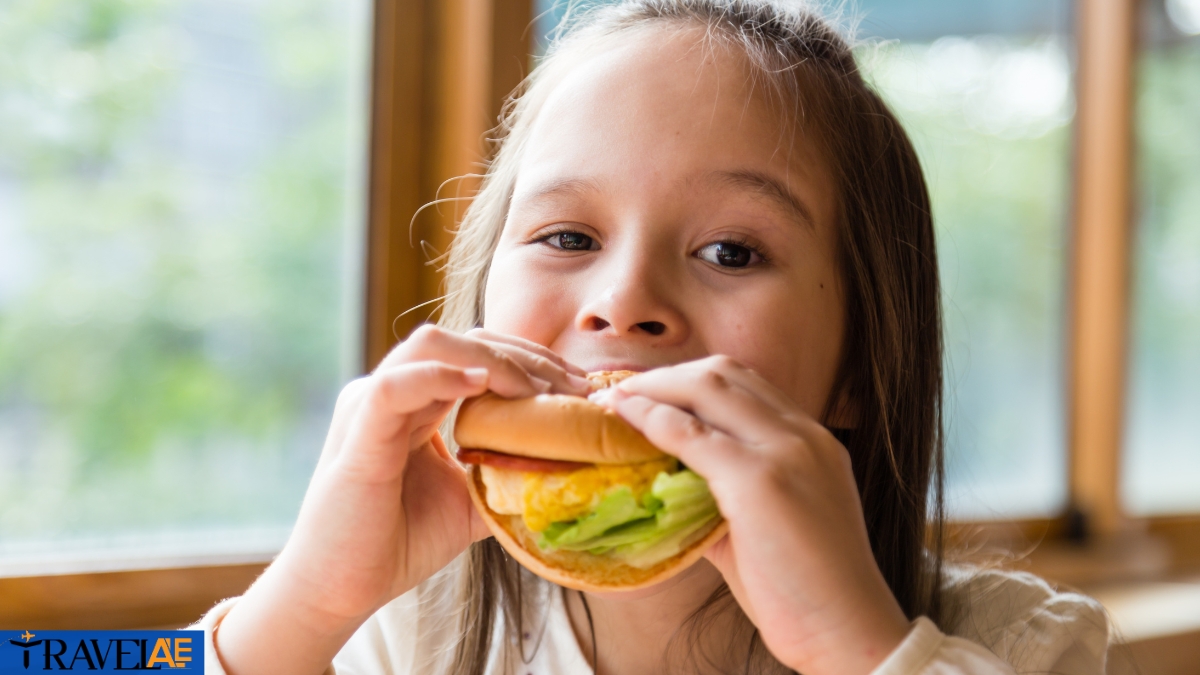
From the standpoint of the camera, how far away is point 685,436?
3.14 ft

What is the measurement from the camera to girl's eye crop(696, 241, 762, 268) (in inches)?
50.1

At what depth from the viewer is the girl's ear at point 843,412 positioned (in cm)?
147

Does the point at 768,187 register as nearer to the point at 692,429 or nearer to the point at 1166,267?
the point at 692,429

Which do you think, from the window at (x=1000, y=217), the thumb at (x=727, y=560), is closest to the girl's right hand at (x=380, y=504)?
the thumb at (x=727, y=560)

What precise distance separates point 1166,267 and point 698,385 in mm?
3337

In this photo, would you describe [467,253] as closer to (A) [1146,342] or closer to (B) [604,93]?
(B) [604,93]

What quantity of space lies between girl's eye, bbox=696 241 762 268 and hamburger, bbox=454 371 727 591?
366 millimetres

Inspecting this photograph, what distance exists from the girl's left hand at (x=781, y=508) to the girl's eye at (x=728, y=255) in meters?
0.30

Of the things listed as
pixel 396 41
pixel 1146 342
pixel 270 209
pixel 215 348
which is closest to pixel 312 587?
pixel 215 348

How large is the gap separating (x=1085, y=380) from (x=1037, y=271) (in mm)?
478

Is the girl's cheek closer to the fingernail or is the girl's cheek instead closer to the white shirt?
the fingernail

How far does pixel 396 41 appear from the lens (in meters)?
2.07

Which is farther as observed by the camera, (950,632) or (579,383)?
(950,632)

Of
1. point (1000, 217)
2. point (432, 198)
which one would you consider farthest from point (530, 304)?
point (1000, 217)
